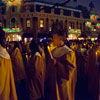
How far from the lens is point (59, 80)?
3.70 m

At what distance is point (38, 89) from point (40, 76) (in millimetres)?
448

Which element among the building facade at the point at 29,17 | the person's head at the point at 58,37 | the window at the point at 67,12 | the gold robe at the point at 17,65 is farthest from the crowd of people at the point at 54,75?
the window at the point at 67,12

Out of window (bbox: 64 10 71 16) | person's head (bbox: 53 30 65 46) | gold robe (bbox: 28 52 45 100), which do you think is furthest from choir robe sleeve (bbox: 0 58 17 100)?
window (bbox: 64 10 71 16)

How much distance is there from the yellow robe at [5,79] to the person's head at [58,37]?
1324 millimetres

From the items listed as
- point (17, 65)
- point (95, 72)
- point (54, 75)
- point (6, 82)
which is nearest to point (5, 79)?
point (6, 82)

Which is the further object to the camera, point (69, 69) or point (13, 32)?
point (13, 32)

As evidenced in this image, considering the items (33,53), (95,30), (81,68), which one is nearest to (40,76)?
(33,53)

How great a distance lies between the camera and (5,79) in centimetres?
309

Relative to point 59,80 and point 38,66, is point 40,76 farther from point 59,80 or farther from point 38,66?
point 59,80

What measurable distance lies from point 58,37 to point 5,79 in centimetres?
162

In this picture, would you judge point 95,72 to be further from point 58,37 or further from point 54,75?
point 58,37

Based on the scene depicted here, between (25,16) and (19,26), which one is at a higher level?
(25,16)

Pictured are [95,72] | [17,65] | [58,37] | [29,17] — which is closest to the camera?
[58,37]

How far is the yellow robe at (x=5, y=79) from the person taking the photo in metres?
3.00
